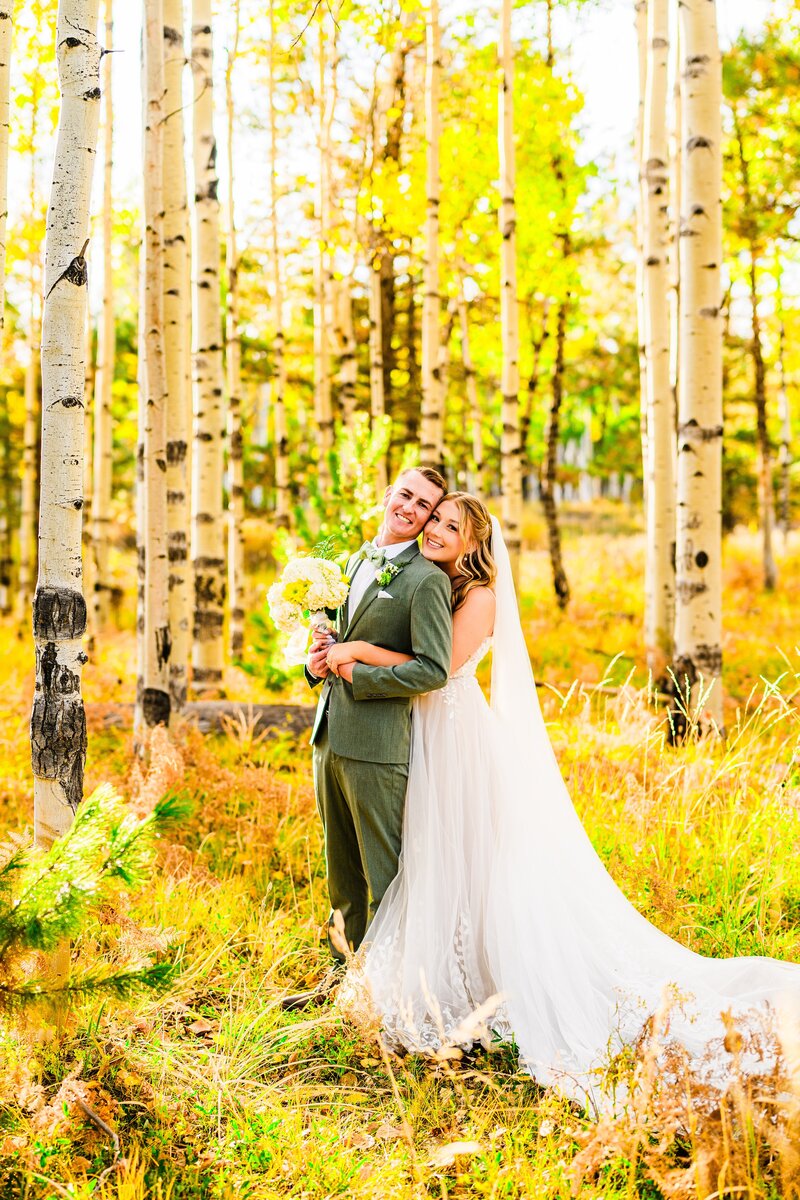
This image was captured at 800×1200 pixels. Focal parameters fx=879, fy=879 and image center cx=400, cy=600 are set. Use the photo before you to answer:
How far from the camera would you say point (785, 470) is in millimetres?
16859

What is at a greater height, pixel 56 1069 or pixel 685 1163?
pixel 56 1069

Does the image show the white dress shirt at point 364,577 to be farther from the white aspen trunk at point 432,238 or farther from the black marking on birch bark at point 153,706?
the white aspen trunk at point 432,238

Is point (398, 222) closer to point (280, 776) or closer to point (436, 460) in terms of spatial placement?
point (436, 460)

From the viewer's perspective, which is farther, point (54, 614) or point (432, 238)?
point (432, 238)

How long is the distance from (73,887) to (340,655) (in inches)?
59.4

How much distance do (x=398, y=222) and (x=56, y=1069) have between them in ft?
27.6

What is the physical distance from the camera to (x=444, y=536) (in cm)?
345

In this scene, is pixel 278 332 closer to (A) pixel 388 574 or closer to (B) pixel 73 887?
(A) pixel 388 574

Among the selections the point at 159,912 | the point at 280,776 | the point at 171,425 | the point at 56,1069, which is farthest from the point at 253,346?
the point at 56,1069

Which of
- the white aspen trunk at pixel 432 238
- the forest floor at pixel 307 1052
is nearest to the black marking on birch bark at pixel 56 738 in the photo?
the forest floor at pixel 307 1052

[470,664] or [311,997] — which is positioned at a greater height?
[470,664]

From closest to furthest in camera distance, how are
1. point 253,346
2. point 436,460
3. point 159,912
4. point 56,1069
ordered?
point 56,1069 → point 159,912 → point 436,460 → point 253,346

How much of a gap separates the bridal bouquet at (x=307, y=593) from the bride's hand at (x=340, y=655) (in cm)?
18

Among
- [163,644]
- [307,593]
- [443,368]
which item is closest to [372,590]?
[307,593]
